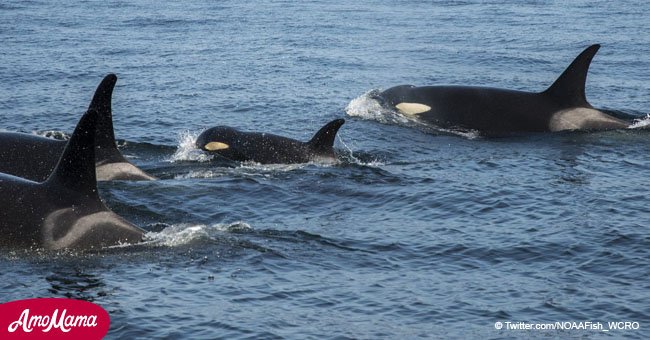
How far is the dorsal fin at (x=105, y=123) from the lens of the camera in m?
14.6

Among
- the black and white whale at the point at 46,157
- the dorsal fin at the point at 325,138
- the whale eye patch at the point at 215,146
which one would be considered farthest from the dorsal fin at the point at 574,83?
the black and white whale at the point at 46,157

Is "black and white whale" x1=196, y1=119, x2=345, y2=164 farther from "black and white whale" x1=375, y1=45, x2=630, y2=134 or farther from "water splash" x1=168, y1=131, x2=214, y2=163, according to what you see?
"black and white whale" x1=375, y1=45, x2=630, y2=134

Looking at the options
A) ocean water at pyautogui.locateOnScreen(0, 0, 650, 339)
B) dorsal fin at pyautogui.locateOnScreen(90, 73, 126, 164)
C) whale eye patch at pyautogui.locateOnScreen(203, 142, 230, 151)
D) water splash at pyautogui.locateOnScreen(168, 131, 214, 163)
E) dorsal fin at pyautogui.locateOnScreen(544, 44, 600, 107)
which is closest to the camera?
ocean water at pyautogui.locateOnScreen(0, 0, 650, 339)

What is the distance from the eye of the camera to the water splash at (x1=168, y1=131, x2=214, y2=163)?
784 inches

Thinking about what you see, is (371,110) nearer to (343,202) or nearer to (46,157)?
(343,202)

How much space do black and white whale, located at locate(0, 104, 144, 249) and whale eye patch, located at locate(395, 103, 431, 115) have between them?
11385mm

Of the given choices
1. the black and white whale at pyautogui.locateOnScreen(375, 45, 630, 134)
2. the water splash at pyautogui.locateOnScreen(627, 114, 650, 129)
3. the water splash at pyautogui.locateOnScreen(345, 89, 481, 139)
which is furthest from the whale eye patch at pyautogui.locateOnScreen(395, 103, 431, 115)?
the water splash at pyautogui.locateOnScreen(627, 114, 650, 129)

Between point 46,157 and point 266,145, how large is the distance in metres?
4.44

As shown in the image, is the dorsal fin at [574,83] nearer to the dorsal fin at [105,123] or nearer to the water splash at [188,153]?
the water splash at [188,153]

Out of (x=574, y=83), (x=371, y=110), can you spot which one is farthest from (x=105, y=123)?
(x=574, y=83)

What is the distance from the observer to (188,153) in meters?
20.2

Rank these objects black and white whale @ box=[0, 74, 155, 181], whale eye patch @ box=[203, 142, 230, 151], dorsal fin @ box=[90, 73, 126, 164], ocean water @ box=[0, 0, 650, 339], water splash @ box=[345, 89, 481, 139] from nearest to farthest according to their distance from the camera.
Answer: ocean water @ box=[0, 0, 650, 339] < dorsal fin @ box=[90, 73, 126, 164] < black and white whale @ box=[0, 74, 155, 181] < whale eye patch @ box=[203, 142, 230, 151] < water splash @ box=[345, 89, 481, 139]

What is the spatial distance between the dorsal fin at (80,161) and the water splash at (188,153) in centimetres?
632

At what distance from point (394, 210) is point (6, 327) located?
692cm
